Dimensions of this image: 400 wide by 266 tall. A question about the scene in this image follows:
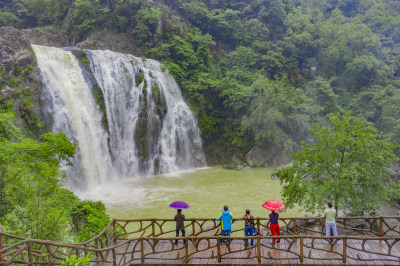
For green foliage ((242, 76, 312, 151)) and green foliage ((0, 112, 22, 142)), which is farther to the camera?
green foliage ((242, 76, 312, 151))

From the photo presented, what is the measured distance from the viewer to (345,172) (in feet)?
39.5

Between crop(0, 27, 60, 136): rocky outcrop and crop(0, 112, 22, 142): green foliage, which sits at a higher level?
crop(0, 27, 60, 136): rocky outcrop

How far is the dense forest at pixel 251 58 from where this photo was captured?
2883 cm

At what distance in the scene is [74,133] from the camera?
2098cm

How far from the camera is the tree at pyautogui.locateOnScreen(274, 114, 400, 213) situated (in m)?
12.0

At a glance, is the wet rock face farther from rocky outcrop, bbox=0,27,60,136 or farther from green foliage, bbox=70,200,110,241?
green foliage, bbox=70,200,110,241

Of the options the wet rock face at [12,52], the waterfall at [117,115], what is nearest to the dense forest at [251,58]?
the waterfall at [117,115]

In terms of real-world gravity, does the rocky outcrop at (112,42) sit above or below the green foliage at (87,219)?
above

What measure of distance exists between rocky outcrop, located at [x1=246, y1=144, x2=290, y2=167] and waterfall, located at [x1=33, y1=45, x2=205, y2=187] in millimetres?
4515

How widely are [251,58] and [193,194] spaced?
1968cm

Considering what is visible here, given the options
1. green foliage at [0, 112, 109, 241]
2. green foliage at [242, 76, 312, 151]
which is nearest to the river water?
green foliage at [242, 76, 312, 151]

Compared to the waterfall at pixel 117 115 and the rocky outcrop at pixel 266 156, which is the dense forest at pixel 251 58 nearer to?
the rocky outcrop at pixel 266 156

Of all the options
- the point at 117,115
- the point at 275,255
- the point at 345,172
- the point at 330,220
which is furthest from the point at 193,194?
the point at 275,255

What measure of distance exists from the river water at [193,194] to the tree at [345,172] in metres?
3.86
